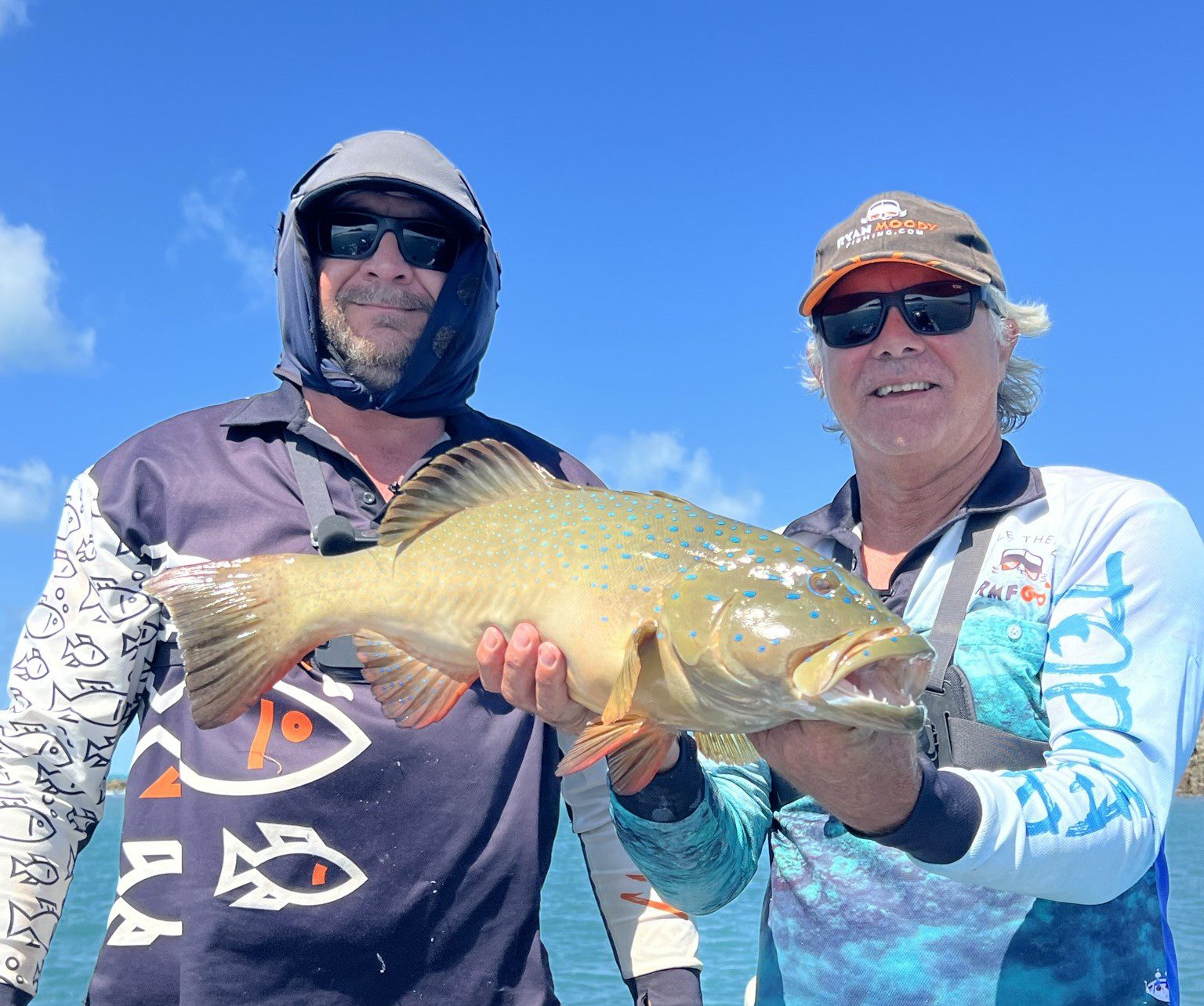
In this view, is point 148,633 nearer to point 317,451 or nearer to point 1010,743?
point 317,451

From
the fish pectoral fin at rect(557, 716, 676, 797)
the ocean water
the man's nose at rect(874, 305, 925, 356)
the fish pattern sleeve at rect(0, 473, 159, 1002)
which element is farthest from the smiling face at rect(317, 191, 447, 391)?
the ocean water

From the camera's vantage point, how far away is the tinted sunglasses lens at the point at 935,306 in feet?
12.1

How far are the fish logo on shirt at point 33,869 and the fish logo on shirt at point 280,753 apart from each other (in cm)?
41

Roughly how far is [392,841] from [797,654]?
5.55 feet

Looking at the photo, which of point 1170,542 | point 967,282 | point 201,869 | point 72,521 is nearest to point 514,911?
point 201,869

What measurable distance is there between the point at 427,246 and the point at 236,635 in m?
1.80

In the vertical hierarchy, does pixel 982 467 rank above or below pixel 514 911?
above

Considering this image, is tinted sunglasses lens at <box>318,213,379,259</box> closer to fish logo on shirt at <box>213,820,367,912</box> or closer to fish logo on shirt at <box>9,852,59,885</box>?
fish logo on shirt at <box>213,820,367,912</box>

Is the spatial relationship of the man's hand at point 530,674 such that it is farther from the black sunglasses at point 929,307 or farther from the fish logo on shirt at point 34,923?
the fish logo on shirt at point 34,923

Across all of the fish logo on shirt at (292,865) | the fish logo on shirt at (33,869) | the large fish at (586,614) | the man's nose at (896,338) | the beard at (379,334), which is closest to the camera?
the large fish at (586,614)

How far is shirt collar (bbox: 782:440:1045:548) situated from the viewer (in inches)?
138

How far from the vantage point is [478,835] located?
362 centimetres

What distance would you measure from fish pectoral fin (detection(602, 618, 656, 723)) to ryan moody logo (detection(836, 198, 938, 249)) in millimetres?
1748

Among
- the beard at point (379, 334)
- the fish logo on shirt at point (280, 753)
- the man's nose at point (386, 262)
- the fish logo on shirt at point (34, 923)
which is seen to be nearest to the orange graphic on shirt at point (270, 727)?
the fish logo on shirt at point (280, 753)
